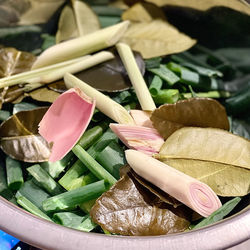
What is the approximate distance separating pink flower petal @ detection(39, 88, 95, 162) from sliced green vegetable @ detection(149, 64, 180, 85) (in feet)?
0.67

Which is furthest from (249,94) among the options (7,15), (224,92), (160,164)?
(7,15)

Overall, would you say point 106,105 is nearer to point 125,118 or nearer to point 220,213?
point 125,118

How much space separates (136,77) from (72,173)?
0.84 feet

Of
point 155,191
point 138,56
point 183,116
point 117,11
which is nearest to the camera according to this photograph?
point 155,191

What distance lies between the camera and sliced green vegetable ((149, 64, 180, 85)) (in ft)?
3.09

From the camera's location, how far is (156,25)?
1143 mm

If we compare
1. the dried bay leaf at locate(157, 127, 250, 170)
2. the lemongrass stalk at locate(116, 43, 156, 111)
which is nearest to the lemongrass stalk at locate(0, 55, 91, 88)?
the lemongrass stalk at locate(116, 43, 156, 111)

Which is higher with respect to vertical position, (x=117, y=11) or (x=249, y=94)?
(x=117, y=11)

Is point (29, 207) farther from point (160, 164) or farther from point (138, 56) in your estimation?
point (138, 56)

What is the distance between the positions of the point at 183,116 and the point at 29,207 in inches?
13.0

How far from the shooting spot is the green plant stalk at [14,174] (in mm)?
784

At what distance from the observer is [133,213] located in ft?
2.30

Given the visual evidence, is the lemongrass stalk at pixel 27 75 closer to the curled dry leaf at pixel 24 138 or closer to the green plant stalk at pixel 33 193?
the curled dry leaf at pixel 24 138

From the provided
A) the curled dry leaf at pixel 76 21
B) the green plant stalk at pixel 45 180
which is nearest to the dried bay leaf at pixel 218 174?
the green plant stalk at pixel 45 180
